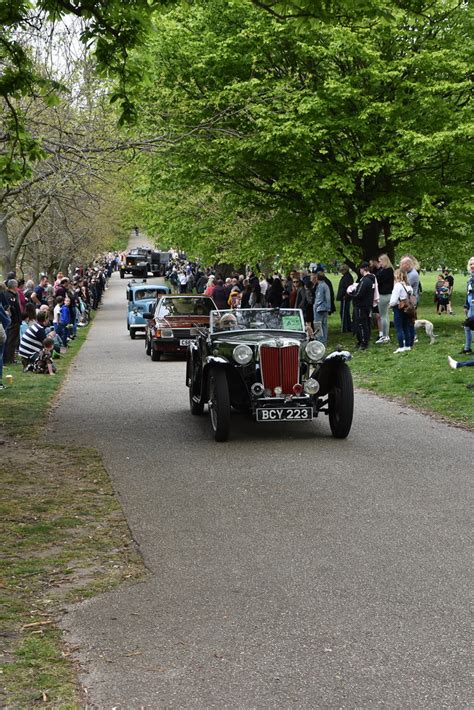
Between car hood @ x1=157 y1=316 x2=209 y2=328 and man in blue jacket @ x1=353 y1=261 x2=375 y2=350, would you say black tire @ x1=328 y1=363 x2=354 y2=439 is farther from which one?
car hood @ x1=157 y1=316 x2=209 y2=328

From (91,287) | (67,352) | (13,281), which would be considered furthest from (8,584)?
(91,287)

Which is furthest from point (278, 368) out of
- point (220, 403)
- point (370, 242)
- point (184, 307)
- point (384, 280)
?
point (370, 242)

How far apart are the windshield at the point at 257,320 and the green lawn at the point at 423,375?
241 centimetres

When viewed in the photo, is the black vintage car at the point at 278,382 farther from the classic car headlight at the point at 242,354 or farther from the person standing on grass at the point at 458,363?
the person standing on grass at the point at 458,363

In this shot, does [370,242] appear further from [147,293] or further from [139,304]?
[147,293]

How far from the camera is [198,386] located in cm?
1397

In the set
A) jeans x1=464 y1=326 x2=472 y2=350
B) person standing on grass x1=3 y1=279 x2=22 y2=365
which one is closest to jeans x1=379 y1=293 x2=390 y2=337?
jeans x1=464 y1=326 x2=472 y2=350

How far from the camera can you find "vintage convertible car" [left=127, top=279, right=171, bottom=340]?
35375mm

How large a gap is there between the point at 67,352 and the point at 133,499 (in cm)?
2077

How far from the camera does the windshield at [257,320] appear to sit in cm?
1370

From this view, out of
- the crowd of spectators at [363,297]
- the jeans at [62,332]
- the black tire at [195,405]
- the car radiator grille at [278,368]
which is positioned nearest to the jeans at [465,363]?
the crowd of spectators at [363,297]

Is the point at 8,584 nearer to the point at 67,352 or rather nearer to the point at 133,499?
the point at 133,499

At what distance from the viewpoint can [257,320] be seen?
45.3 feet

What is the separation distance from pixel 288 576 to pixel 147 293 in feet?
111
